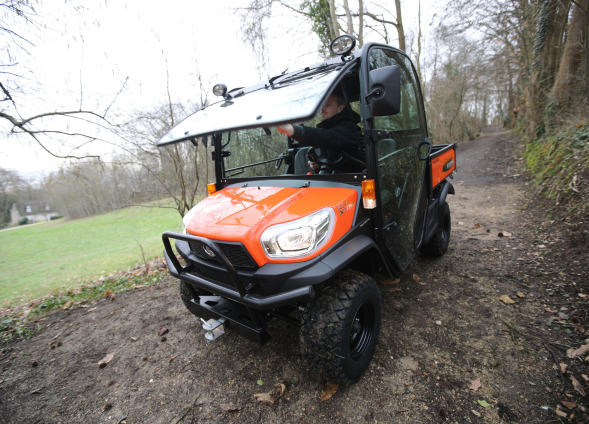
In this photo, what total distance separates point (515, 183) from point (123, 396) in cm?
892

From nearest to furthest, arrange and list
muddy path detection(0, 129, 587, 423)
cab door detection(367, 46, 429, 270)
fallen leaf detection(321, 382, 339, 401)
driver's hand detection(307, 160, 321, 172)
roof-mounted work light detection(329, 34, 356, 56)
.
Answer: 1. muddy path detection(0, 129, 587, 423)
2. fallen leaf detection(321, 382, 339, 401)
3. roof-mounted work light detection(329, 34, 356, 56)
4. cab door detection(367, 46, 429, 270)
5. driver's hand detection(307, 160, 321, 172)

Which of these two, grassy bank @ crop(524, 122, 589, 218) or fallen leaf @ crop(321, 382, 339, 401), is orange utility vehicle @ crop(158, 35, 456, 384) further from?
grassy bank @ crop(524, 122, 589, 218)

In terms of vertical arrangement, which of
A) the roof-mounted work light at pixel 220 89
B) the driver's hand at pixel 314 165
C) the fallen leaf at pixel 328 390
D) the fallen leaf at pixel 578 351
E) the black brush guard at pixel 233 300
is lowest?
the fallen leaf at pixel 578 351

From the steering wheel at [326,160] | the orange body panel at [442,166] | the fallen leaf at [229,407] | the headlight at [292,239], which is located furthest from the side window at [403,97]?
the fallen leaf at [229,407]

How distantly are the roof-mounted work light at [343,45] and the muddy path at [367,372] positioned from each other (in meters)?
2.35

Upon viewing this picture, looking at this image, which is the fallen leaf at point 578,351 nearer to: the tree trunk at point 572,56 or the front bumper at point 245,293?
the front bumper at point 245,293

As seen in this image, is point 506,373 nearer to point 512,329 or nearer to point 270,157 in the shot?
point 512,329

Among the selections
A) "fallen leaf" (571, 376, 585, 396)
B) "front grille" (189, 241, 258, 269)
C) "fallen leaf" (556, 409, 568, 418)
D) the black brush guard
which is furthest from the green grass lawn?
"fallen leaf" (571, 376, 585, 396)

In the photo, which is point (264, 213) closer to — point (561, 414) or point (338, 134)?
point (338, 134)

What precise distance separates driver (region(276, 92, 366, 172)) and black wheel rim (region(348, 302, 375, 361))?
117cm

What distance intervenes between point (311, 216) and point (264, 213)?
0.32m

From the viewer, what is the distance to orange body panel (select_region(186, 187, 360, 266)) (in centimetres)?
174

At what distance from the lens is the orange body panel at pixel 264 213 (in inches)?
68.4

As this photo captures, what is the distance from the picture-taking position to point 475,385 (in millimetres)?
1905
